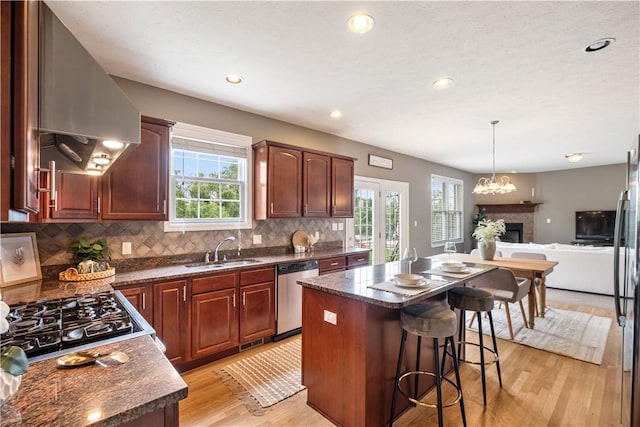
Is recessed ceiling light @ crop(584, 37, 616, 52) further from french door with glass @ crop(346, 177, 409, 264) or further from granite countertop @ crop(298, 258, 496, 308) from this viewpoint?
french door with glass @ crop(346, 177, 409, 264)

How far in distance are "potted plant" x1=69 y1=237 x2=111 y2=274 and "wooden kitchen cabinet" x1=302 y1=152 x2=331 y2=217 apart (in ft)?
7.18

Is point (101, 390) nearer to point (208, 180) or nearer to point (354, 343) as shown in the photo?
point (354, 343)

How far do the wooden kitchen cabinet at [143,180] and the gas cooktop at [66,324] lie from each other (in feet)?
3.10

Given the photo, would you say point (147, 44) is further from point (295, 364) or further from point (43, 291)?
point (295, 364)

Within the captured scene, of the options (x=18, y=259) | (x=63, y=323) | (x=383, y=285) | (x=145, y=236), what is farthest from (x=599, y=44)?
(x=18, y=259)

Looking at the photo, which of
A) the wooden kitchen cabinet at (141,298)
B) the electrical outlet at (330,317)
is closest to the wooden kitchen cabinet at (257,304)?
the wooden kitchen cabinet at (141,298)

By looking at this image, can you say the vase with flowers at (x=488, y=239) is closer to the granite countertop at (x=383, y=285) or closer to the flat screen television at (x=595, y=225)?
the granite countertop at (x=383, y=285)

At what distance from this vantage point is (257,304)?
315 centimetres

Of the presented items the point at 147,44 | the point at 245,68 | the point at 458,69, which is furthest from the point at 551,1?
the point at 147,44

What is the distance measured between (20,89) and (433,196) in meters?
7.59

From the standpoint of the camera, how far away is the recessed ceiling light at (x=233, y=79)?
287 centimetres

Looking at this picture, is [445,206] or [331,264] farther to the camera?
[445,206]

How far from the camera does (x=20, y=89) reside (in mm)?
805

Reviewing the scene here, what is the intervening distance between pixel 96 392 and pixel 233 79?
2.77 meters
